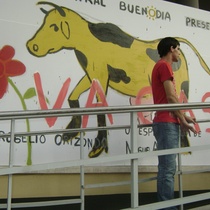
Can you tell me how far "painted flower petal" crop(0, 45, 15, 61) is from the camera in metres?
3.80

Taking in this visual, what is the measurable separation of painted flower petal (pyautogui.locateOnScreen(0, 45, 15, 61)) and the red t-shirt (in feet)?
4.88

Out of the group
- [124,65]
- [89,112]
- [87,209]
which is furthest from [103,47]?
[87,209]

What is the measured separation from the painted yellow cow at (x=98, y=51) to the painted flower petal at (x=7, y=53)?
20cm

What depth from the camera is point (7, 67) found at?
3820 millimetres

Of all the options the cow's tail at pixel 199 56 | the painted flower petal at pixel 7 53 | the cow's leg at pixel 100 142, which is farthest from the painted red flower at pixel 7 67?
the cow's tail at pixel 199 56

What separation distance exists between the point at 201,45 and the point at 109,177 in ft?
7.82

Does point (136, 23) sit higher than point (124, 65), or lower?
higher

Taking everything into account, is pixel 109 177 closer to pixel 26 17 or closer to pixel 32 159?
pixel 32 159

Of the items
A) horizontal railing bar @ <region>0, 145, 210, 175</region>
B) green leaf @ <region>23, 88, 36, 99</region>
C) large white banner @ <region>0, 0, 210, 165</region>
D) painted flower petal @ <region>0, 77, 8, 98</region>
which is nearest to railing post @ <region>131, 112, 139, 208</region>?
horizontal railing bar @ <region>0, 145, 210, 175</region>

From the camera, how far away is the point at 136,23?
479 cm

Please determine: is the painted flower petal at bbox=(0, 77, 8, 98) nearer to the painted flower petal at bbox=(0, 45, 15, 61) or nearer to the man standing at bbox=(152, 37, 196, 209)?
the painted flower petal at bbox=(0, 45, 15, 61)

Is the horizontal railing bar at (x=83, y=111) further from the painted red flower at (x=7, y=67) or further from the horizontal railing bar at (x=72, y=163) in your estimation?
the painted red flower at (x=7, y=67)

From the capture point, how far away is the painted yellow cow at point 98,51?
13.6 feet

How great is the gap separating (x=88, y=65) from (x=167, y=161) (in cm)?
148
